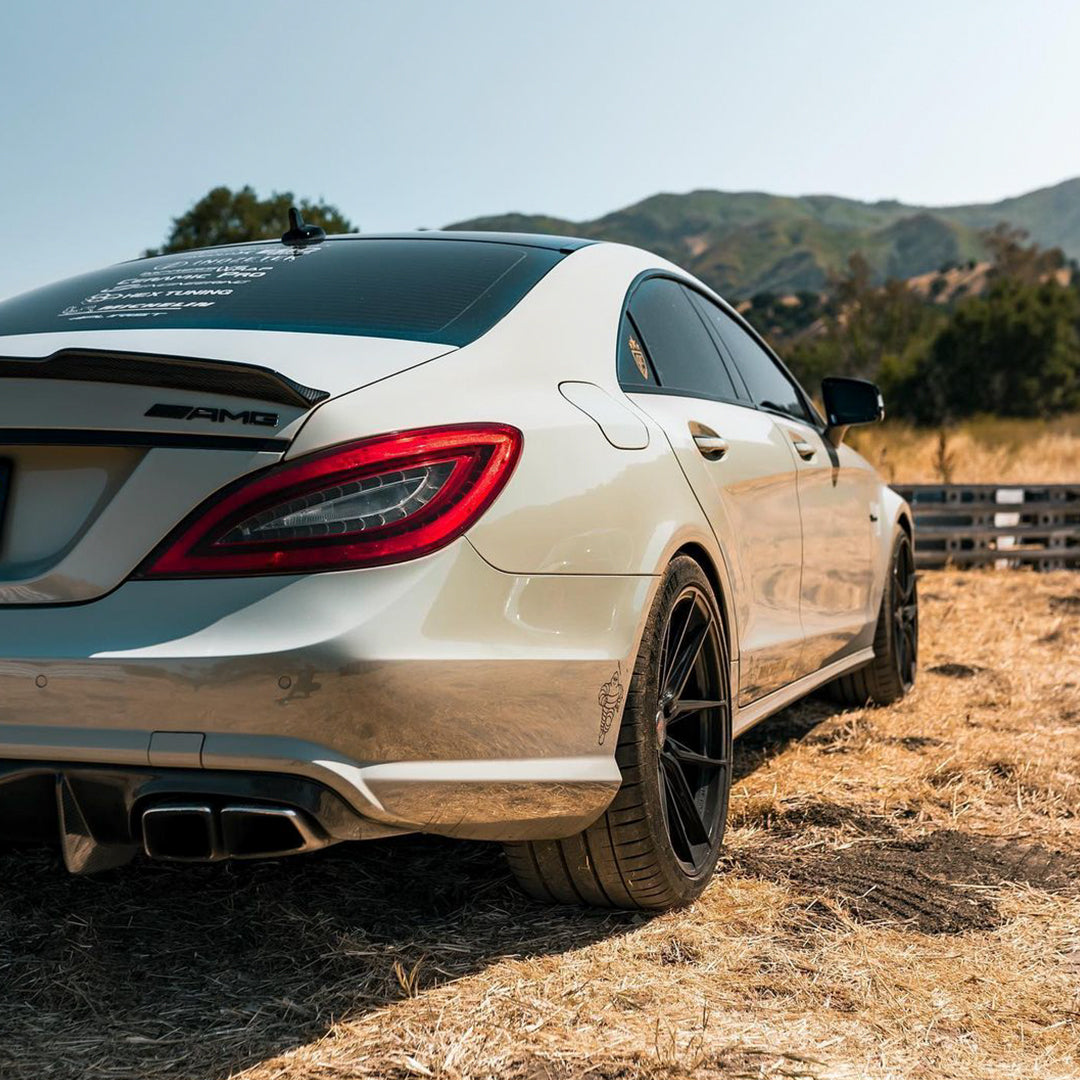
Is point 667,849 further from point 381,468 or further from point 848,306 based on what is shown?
point 848,306

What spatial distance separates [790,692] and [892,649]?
Answer: 1.55 m

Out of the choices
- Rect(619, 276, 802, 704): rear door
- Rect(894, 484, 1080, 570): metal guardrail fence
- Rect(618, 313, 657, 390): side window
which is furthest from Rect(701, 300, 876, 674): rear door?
Rect(894, 484, 1080, 570): metal guardrail fence

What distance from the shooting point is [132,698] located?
86.7 inches

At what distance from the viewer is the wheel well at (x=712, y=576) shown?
10.3 ft

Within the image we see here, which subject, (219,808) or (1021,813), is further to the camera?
(1021,813)

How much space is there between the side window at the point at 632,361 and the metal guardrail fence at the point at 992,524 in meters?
8.84

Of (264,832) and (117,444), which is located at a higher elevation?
(117,444)

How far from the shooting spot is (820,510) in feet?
14.5

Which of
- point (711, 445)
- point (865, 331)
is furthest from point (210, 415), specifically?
point (865, 331)

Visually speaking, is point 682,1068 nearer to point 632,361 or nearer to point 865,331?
point 632,361

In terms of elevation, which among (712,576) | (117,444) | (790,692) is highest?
(117,444)

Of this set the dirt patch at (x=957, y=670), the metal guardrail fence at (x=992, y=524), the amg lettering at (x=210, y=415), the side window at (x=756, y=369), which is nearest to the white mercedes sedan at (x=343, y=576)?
the amg lettering at (x=210, y=415)

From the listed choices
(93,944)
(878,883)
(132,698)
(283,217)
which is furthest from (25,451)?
(283,217)

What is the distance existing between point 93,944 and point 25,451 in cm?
117
